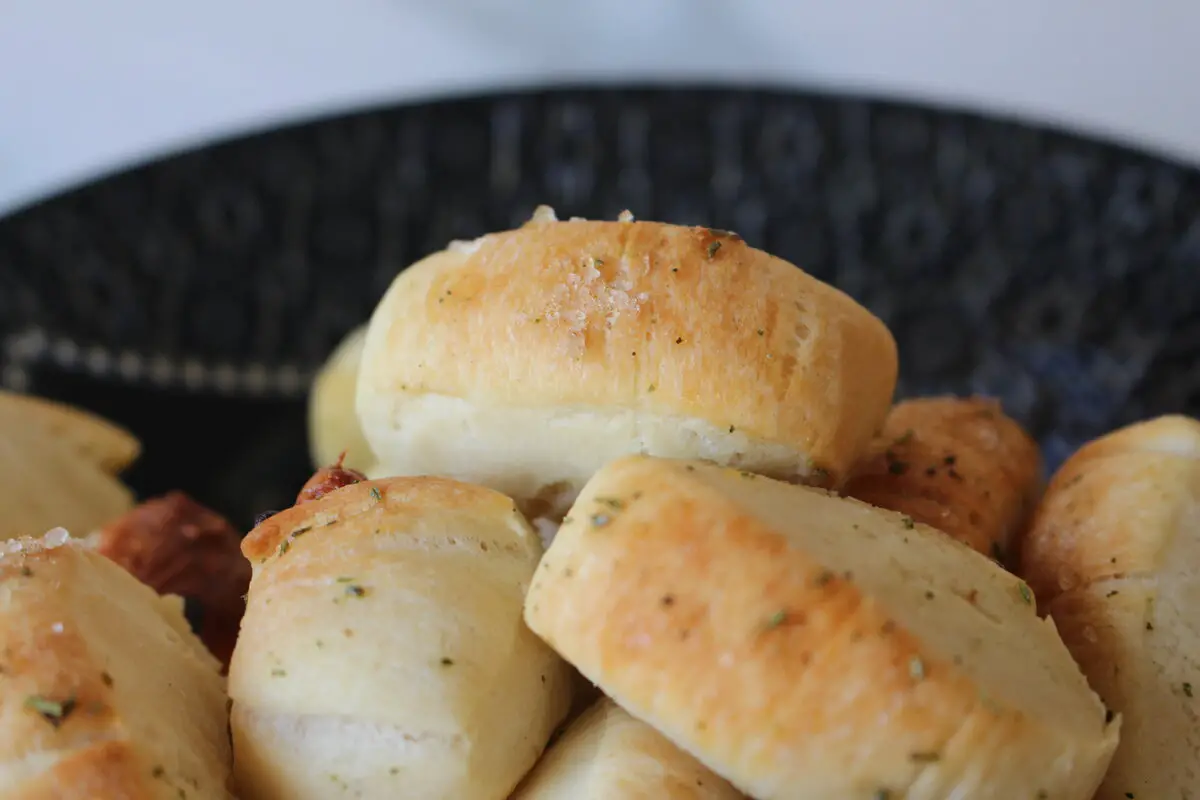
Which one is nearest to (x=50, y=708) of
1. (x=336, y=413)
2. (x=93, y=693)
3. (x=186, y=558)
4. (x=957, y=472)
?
(x=93, y=693)

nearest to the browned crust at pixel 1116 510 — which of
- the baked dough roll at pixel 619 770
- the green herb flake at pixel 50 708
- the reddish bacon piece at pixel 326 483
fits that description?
the baked dough roll at pixel 619 770

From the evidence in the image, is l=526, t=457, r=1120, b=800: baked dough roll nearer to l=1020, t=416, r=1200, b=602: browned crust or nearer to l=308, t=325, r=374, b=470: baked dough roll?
l=1020, t=416, r=1200, b=602: browned crust

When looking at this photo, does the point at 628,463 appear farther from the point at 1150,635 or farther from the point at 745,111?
the point at 745,111

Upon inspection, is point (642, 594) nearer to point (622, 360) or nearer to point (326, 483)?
point (622, 360)

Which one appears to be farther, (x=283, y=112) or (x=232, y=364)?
(x=283, y=112)

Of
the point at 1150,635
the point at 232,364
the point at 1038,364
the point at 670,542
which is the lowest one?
the point at 232,364

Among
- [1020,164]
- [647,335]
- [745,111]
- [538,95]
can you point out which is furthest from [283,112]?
[647,335]

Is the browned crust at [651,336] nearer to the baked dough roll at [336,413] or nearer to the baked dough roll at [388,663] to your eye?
the baked dough roll at [388,663]
